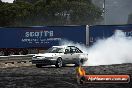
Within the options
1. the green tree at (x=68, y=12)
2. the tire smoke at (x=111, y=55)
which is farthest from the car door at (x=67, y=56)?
the green tree at (x=68, y=12)

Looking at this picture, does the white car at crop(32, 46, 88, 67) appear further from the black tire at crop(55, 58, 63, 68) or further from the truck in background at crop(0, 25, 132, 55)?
the truck in background at crop(0, 25, 132, 55)

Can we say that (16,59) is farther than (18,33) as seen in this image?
No

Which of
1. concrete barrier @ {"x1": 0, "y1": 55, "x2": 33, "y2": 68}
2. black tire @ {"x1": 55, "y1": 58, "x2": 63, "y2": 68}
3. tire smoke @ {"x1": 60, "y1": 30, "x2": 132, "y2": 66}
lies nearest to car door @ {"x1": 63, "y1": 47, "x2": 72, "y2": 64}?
black tire @ {"x1": 55, "y1": 58, "x2": 63, "y2": 68}

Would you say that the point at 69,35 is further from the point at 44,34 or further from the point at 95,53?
the point at 95,53

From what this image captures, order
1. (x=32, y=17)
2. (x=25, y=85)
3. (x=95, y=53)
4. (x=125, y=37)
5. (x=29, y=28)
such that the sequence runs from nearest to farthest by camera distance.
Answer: (x=25, y=85)
(x=95, y=53)
(x=125, y=37)
(x=29, y=28)
(x=32, y=17)

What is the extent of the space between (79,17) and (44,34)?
54.0 meters

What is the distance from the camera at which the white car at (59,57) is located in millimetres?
25125

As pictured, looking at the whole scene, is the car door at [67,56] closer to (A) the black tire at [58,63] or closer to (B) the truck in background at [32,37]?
(A) the black tire at [58,63]

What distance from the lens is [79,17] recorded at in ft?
310

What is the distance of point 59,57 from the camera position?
25547mm

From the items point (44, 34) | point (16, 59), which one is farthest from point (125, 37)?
point (16, 59)

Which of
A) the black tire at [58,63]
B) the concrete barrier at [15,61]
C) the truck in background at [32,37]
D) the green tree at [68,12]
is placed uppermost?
the green tree at [68,12]

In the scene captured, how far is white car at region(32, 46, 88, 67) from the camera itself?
82.4 feet

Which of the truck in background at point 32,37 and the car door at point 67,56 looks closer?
the car door at point 67,56
